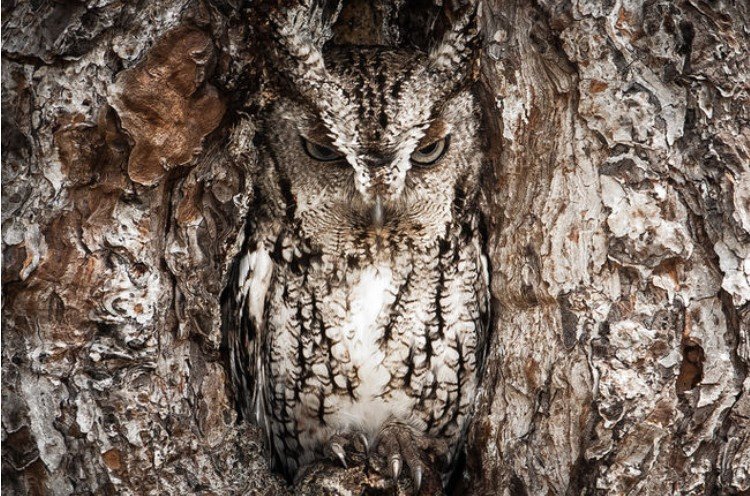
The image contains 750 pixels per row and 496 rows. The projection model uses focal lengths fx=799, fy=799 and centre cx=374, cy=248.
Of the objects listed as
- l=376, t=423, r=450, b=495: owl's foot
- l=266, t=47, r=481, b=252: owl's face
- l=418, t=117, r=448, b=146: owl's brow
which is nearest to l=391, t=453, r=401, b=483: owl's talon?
l=376, t=423, r=450, b=495: owl's foot

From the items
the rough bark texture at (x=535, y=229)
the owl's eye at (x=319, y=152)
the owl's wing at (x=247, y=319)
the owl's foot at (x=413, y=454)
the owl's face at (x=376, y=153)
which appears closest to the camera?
the rough bark texture at (x=535, y=229)

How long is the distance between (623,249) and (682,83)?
0.43 meters

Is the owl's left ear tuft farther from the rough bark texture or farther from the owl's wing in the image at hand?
the owl's wing

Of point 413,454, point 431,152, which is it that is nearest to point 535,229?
point 431,152

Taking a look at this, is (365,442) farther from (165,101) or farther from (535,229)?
(165,101)

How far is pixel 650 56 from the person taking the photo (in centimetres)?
195

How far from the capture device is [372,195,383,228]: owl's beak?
6.84ft

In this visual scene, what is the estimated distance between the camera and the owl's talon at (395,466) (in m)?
2.22

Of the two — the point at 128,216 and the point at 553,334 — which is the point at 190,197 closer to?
the point at 128,216

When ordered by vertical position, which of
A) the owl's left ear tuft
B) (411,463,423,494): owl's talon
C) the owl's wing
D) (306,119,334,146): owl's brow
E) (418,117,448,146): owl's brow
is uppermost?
the owl's left ear tuft

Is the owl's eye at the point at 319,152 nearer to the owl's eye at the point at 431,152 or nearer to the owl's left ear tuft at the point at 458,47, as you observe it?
the owl's eye at the point at 431,152

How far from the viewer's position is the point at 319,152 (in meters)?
2.17

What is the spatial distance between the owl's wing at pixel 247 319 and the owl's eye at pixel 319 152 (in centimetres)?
34

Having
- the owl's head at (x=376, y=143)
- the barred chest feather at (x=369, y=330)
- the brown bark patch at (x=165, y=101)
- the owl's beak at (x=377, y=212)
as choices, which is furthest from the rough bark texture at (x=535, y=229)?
the owl's beak at (x=377, y=212)
